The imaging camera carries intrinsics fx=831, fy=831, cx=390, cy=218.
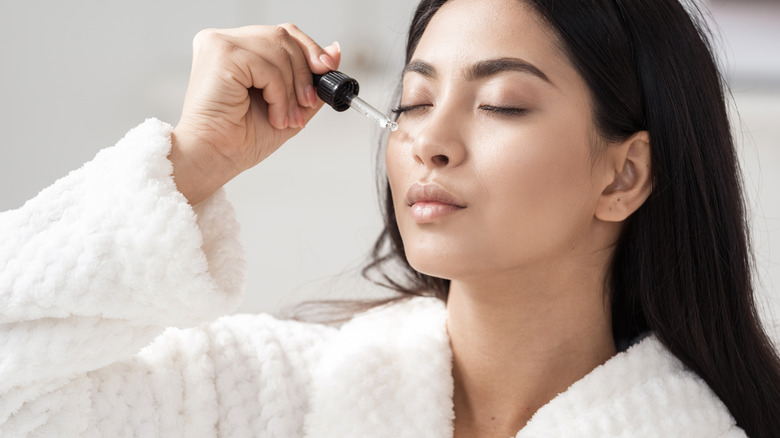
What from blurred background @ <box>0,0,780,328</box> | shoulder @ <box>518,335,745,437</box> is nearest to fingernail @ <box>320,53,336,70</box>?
shoulder @ <box>518,335,745,437</box>

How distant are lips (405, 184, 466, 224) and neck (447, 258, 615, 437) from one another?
0.15 meters

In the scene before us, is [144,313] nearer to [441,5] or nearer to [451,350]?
[451,350]

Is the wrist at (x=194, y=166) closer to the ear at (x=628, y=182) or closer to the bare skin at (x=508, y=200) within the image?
the bare skin at (x=508, y=200)

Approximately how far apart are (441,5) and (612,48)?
27 cm

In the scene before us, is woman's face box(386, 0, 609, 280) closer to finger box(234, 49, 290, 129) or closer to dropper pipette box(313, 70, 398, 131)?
dropper pipette box(313, 70, 398, 131)

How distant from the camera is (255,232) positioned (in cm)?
200

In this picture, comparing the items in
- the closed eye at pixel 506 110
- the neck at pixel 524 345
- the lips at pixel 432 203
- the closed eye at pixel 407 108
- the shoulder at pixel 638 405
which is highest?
the closed eye at pixel 407 108

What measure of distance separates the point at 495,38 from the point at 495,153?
0.15m

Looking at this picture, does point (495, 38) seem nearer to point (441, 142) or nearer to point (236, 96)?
point (441, 142)

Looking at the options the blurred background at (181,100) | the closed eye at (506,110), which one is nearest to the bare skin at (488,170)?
the closed eye at (506,110)

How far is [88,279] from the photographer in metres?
0.93

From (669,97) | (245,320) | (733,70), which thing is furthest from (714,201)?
(733,70)

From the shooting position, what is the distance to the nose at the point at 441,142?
39.1 inches

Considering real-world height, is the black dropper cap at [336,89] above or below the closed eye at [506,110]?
above
